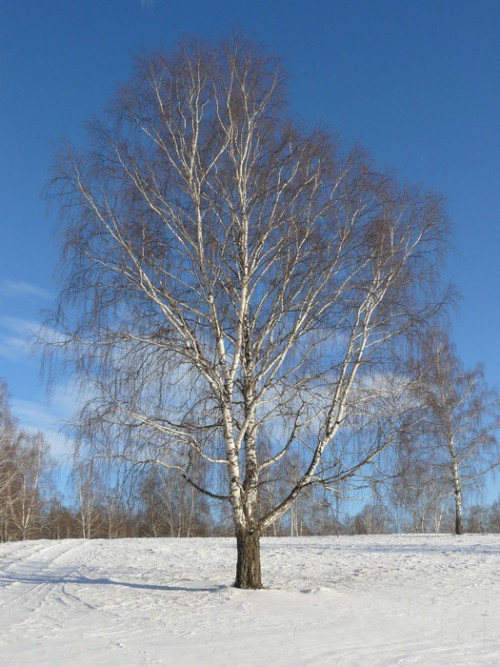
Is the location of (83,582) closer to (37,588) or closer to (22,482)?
(37,588)

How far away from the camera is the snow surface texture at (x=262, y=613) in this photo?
6684mm

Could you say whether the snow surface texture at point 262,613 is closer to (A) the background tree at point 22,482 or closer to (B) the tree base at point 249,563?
(B) the tree base at point 249,563

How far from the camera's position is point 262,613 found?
8.50 metres

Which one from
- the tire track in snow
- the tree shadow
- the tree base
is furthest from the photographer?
the tree shadow

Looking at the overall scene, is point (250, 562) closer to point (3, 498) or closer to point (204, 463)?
point (204, 463)

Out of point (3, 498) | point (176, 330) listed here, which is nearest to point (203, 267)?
point (176, 330)

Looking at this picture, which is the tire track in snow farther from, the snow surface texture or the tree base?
the tree base

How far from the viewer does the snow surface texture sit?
21.9 ft

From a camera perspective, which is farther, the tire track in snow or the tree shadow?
the tree shadow

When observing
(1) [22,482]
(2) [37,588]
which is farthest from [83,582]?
(1) [22,482]

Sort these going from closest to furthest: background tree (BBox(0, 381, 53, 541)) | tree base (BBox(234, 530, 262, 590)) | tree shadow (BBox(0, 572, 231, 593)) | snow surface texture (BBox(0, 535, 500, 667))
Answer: snow surface texture (BBox(0, 535, 500, 667)) → tree base (BBox(234, 530, 262, 590)) → tree shadow (BBox(0, 572, 231, 593)) → background tree (BBox(0, 381, 53, 541))

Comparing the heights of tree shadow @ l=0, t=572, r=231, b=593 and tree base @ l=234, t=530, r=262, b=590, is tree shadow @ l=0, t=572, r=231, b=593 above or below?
below

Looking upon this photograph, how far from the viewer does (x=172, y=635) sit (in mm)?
7539

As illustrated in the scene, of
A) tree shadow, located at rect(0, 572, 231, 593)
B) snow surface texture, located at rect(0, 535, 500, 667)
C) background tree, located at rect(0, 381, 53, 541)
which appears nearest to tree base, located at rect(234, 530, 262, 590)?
snow surface texture, located at rect(0, 535, 500, 667)
